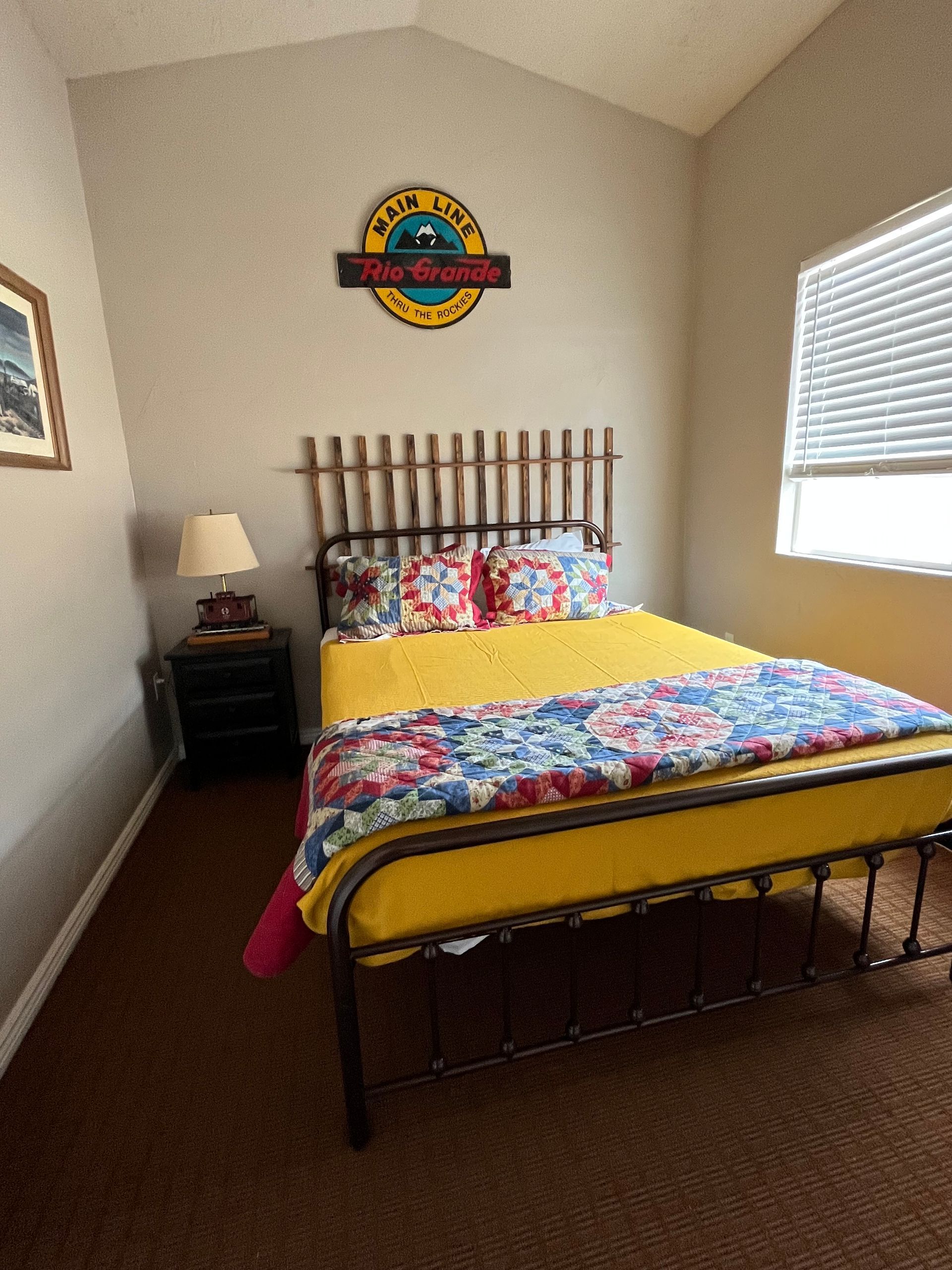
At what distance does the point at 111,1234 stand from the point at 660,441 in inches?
135

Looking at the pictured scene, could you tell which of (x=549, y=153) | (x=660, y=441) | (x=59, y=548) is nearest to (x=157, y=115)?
(x=549, y=153)

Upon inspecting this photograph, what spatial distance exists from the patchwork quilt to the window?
858 mm

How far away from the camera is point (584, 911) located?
1213 millimetres

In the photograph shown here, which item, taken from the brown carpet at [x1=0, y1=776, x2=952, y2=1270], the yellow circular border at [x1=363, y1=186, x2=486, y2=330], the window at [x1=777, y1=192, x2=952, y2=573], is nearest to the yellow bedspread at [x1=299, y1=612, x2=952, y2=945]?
the brown carpet at [x1=0, y1=776, x2=952, y2=1270]

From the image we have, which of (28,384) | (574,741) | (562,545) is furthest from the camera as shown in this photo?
(562,545)

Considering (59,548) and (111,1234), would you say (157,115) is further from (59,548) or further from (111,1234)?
(111,1234)

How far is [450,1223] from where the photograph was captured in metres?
1.11

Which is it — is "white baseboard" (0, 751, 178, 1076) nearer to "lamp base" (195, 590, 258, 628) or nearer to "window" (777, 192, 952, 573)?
"lamp base" (195, 590, 258, 628)

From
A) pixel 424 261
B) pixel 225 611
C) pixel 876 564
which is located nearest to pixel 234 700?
pixel 225 611

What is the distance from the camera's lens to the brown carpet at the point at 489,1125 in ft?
3.56

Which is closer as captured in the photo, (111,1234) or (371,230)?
(111,1234)

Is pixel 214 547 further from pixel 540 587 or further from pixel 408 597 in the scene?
pixel 540 587

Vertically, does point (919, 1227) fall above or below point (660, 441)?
below

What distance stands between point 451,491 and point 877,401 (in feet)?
5.82
